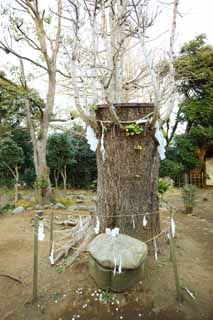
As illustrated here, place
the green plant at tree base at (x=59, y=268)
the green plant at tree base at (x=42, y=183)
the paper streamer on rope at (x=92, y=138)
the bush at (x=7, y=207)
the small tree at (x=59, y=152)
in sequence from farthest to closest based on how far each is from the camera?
the small tree at (x=59, y=152), the green plant at tree base at (x=42, y=183), the bush at (x=7, y=207), the paper streamer on rope at (x=92, y=138), the green plant at tree base at (x=59, y=268)

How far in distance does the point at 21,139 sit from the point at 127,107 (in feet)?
20.7

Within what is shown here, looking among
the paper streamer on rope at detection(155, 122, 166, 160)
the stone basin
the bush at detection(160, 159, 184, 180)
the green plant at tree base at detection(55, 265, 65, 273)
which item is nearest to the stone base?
the stone basin

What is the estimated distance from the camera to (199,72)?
26.8ft

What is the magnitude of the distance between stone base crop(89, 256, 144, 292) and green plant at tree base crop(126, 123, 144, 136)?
137 centimetres

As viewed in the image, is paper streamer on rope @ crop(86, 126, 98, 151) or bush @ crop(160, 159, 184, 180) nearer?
paper streamer on rope @ crop(86, 126, 98, 151)

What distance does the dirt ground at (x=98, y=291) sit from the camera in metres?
1.96

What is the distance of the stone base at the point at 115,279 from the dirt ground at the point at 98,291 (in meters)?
0.07

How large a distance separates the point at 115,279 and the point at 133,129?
1.51m

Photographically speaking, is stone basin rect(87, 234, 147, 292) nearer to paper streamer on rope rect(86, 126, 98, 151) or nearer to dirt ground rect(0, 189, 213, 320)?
dirt ground rect(0, 189, 213, 320)

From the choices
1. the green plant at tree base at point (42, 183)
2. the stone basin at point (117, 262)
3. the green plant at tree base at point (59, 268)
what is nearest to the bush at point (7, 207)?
the green plant at tree base at point (42, 183)

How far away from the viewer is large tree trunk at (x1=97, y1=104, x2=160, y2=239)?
2.68 m

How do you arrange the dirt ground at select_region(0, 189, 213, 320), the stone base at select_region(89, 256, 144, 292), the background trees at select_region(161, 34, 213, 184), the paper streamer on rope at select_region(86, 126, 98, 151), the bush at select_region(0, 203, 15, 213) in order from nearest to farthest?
the dirt ground at select_region(0, 189, 213, 320) → the stone base at select_region(89, 256, 144, 292) → the paper streamer on rope at select_region(86, 126, 98, 151) → the bush at select_region(0, 203, 15, 213) → the background trees at select_region(161, 34, 213, 184)

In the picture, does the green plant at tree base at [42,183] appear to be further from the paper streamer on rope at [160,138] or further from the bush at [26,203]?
the paper streamer on rope at [160,138]

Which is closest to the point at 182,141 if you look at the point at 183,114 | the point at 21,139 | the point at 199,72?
the point at 183,114
